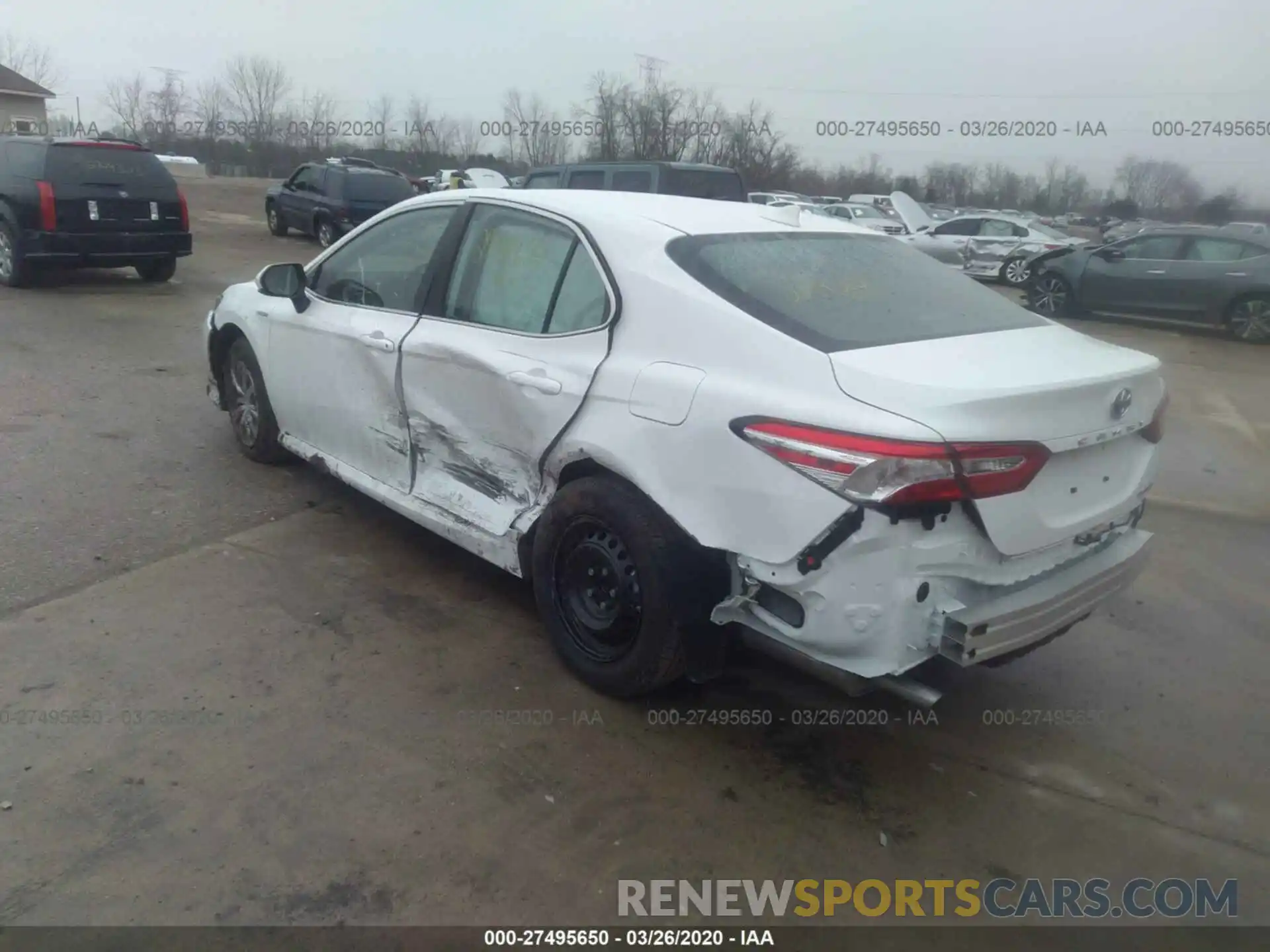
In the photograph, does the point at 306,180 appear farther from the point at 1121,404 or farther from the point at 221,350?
the point at 1121,404

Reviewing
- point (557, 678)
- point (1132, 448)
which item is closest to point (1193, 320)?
point (1132, 448)

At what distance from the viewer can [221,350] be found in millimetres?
5844

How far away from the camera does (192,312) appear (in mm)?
11164

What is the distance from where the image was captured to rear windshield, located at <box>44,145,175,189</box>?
1104 cm

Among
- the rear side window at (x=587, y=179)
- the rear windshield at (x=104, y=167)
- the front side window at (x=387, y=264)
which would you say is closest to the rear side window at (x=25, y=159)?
the rear windshield at (x=104, y=167)

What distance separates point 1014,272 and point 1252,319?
230 inches

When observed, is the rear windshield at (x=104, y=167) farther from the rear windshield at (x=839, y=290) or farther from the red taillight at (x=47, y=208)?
the rear windshield at (x=839, y=290)

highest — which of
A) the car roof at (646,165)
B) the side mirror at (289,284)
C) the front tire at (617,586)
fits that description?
the car roof at (646,165)

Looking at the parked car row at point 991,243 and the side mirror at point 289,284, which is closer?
the side mirror at point 289,284

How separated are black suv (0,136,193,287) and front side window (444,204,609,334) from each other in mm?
9189

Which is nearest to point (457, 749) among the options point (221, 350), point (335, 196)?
point (221, 350)

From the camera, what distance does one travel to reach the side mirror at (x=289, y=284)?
4926 mm

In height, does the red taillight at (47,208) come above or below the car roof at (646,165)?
below

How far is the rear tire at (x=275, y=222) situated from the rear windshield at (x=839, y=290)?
19691mm
